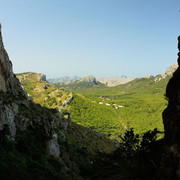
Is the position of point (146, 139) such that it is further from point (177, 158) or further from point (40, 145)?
point (40, 145)

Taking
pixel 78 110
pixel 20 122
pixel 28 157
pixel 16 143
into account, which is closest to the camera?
pixel 28 157

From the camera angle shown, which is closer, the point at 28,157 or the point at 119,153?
the point at 28,157

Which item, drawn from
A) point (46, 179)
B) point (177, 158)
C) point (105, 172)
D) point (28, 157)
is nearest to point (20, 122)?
point (28, 157)

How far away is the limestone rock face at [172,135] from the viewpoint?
860cm

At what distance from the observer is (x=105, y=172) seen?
13.0 m

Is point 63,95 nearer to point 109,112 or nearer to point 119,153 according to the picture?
point 109,112

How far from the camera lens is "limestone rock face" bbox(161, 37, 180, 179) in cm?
860

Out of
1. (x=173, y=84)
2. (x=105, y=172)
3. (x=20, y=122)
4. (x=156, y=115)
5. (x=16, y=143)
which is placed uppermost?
(x=173, y=84)

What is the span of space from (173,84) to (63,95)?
527 feet

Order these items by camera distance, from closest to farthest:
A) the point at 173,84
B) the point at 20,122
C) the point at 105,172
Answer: the point at 173,84 → the point at 105,172 → the point at 20,122

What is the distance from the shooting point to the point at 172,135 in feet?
34.2

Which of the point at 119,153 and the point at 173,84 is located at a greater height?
the point at 173,84

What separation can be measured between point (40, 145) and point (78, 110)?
465 ft

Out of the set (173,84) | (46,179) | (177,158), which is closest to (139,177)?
(177,158)
